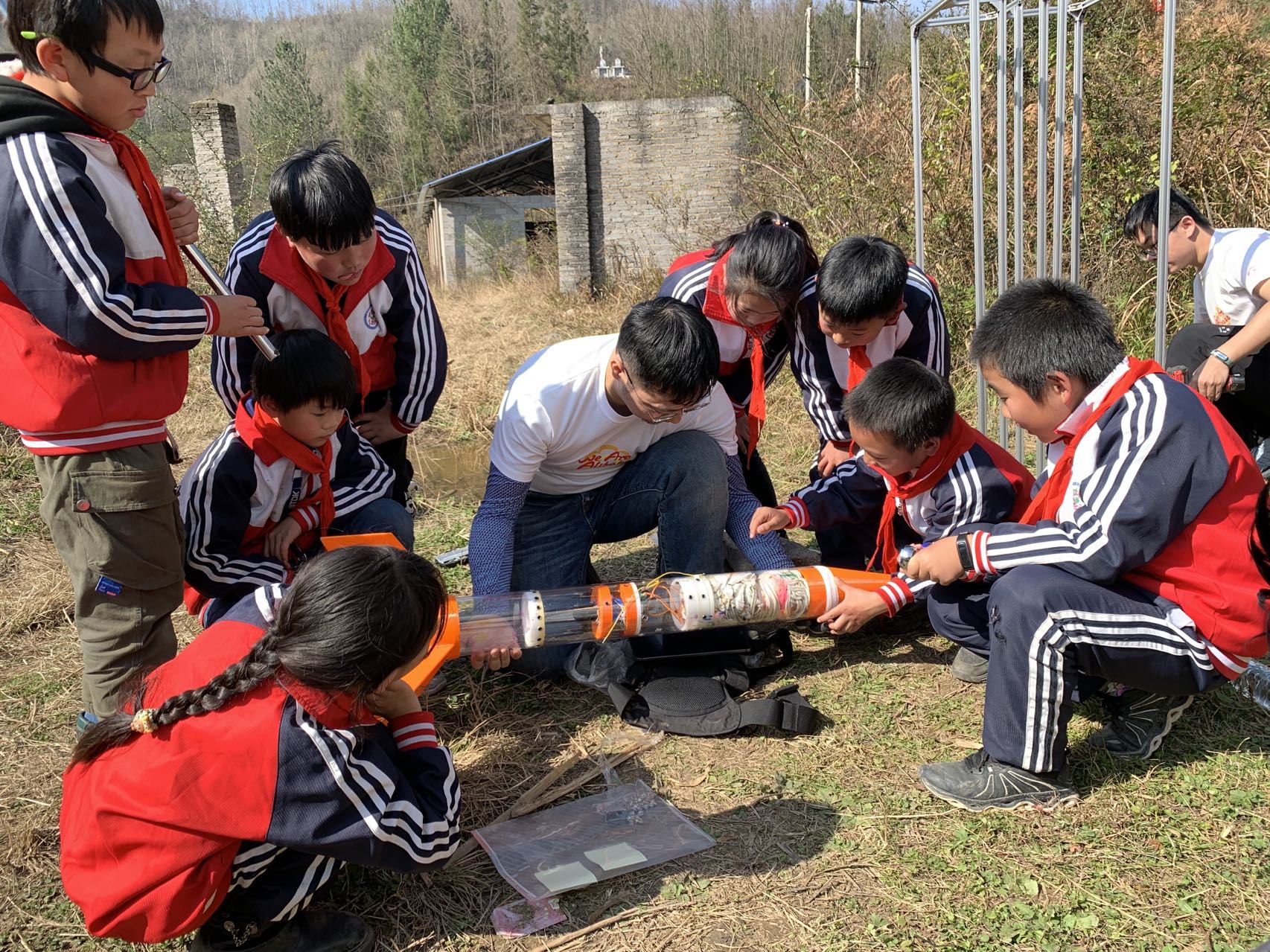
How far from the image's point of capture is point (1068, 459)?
106 inches

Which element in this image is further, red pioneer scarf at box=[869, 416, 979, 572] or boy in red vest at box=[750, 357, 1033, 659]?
red pioneer scarf at box=[869, 416, 979, 572]

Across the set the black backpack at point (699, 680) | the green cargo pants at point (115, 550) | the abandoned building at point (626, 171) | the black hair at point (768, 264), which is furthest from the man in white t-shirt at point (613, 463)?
the abandoned building at point (626, 171)

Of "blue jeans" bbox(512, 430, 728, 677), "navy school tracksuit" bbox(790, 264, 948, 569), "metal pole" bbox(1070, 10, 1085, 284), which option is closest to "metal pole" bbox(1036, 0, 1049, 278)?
"metal pole" bbox(1070, 10, 1085, 284)

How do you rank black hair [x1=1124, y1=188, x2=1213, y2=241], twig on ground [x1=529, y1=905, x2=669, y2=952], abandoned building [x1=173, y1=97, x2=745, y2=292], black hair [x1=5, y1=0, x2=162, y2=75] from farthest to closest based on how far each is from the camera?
abandoned building [x1=173, y1=97, x2=745, y2=292] < black hair [x1=1124, y1=188, x2=1213, y2=241] < black hair [x1=5, y1=0, x2=162, y2=75] < twig on ground [x1=529, y1=905, x2=669, y2=952]

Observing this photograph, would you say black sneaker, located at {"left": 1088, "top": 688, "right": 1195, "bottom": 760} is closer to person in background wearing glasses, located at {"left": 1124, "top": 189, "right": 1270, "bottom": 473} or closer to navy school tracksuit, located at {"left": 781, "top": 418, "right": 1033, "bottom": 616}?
navy school tracksuit, located at {"left": 781, "top": 418, "right": 1033, "bottom": 616}

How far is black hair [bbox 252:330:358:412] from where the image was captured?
9.84 feet

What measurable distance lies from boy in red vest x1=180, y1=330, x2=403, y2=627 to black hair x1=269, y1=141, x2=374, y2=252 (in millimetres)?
327

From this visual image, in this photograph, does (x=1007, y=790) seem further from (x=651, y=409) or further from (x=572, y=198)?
(x=572, y=198)

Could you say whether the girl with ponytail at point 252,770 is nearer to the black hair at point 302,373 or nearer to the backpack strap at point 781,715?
the black hair at point 302,373

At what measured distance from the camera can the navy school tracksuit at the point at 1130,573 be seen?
8.09 ft

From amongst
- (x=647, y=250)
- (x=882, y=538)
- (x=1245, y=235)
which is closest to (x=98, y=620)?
(x=882, y=538)

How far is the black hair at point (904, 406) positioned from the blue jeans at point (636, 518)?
0.64 m

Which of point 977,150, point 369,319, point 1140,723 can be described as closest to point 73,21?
point 369,319

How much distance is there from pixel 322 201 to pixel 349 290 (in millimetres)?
476
